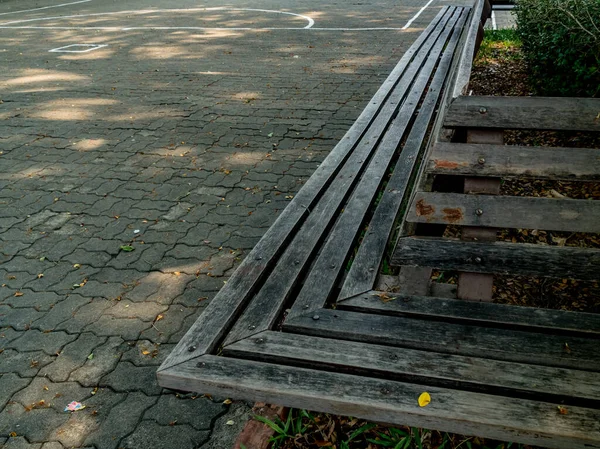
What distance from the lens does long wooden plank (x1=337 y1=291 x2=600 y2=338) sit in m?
2.28

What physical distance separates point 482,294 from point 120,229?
9.21 feet

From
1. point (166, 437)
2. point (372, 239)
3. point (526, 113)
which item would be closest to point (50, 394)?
point (166, 437)

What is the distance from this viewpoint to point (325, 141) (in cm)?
586

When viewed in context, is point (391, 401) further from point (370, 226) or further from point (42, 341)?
point (42, 341)

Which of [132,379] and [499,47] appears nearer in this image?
[132,379]

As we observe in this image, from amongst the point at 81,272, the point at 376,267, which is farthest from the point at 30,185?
the point at 376,267

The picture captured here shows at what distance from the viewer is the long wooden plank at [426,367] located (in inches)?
77.5

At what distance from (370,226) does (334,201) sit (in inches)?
16.1

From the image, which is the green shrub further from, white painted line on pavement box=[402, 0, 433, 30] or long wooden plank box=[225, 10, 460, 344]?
white painted line on pavement box=[402, 0, 433, 30]

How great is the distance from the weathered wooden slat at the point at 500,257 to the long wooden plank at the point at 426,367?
47 cm

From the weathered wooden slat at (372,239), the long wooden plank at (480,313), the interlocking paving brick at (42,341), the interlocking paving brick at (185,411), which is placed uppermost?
the weathered wooden slat at (372,239)

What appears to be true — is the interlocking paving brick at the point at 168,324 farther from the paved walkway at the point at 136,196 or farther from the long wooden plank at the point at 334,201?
the long wooden plank at the point at 334,201

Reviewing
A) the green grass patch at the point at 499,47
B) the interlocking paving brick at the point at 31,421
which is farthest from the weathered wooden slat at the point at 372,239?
the green grass patch at the point at 499,47

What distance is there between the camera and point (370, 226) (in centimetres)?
312
